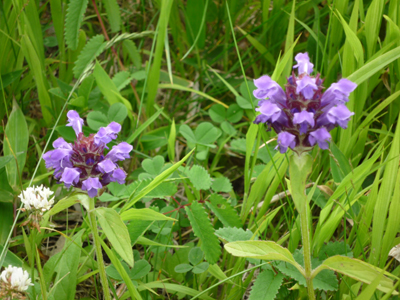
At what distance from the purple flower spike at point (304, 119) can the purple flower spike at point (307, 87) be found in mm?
50

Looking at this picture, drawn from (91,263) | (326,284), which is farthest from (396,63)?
(91,263)

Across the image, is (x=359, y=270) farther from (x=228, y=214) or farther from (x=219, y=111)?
(x=219, y=111)

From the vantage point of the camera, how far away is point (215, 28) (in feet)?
9.75

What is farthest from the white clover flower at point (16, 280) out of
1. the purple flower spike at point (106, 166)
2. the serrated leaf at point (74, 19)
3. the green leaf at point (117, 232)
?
the serrated leaf at point (74, 19)

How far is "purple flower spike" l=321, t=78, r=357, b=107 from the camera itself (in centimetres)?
111

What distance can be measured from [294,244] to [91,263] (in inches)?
35.0

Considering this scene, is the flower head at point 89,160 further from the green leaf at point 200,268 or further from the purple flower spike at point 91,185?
the green leaf at point 200,268

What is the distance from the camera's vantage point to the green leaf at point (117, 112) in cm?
215

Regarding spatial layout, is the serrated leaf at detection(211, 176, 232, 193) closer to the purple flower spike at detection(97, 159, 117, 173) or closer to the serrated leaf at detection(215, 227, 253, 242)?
the serrated leaf at detection(215, 227, 253, 242)

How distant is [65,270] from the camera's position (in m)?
1.57

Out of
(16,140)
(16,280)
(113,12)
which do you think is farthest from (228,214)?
(113,12)

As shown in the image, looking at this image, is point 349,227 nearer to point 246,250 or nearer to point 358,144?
point 358,144

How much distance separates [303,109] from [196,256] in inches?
33.9

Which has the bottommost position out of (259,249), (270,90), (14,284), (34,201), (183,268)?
(183,268)
